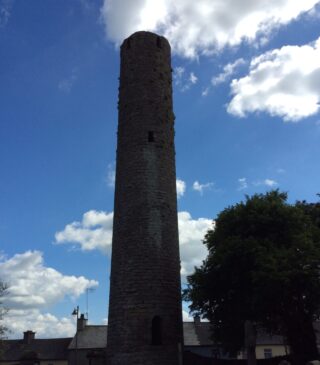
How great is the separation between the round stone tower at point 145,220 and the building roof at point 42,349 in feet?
113

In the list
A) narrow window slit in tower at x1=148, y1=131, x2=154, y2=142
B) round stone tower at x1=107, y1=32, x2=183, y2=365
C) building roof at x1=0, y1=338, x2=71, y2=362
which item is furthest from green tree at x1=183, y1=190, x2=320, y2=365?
building roof at x1=0, y1=338, x2=71, y2=362

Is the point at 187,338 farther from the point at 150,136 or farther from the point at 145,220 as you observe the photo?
the point at 150,136

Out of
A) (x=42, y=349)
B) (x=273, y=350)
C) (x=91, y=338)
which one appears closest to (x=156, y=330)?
(x=91, y=338)

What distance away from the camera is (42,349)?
53.2 m

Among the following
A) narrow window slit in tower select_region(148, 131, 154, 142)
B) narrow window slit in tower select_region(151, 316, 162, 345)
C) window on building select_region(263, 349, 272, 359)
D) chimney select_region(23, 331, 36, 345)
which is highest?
narrow window slit in tower select_region(148, 131, 154, 142)

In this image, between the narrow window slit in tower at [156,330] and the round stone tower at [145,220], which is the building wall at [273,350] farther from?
the narrow window slit in tower at [156,330]

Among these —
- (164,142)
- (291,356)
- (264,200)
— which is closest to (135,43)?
(164,142)

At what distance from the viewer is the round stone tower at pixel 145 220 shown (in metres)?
20.8

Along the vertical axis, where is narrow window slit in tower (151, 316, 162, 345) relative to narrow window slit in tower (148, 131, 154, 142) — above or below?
below

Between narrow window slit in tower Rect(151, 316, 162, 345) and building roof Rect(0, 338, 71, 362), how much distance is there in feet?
114

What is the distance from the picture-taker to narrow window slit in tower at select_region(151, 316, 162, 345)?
826 inches

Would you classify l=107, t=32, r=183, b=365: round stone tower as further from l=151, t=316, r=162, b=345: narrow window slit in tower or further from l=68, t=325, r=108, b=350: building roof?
l=68, t=325, r=108, b=350: building roof

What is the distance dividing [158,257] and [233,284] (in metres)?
3.82

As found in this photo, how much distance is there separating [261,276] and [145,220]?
249 inches
